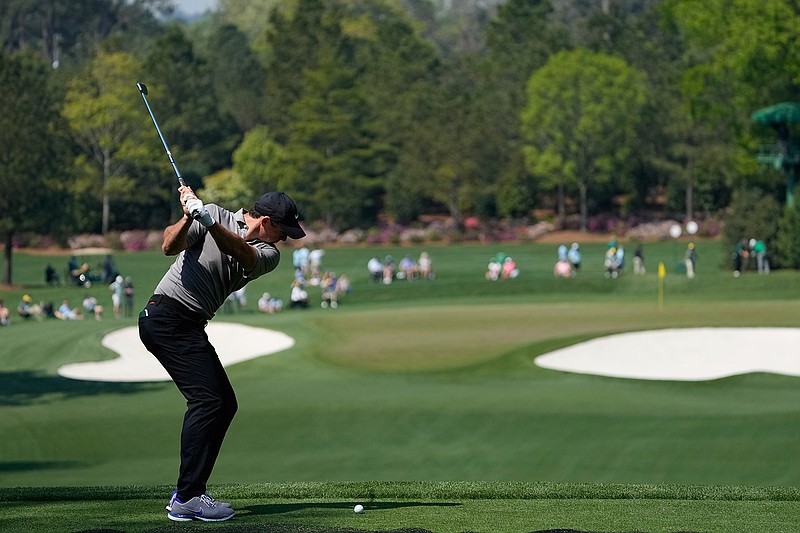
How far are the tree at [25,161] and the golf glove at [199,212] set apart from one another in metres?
53.9

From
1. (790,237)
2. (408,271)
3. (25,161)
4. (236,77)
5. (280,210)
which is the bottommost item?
(408,271)

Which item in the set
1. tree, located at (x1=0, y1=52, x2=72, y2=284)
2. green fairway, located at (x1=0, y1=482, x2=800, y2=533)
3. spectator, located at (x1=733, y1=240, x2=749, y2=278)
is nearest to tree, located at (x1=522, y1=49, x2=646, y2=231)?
spectator, located at (x1=733, y1=240, x2=749, y2=278)

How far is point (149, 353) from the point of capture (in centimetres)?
3438

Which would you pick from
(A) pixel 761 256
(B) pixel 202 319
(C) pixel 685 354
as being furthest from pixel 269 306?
(B) pixel 202 319

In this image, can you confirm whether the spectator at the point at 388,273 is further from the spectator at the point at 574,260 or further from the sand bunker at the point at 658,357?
the sand bunker at the point at 658,357

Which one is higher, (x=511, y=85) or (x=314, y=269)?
(x=511, y=85)

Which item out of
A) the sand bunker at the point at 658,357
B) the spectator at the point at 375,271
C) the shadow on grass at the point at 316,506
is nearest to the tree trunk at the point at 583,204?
the spectator at the point at 375,271

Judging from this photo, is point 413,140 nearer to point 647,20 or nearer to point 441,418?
point 647,20

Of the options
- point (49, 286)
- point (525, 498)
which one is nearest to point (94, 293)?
point (49, 286)

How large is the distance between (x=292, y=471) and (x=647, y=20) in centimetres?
10570

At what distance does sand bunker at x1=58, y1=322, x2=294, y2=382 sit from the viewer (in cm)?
2909

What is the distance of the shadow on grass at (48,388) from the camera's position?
24969 millimetres

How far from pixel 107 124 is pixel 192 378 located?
8398 cm

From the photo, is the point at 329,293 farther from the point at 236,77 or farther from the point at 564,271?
the point at 236,77
